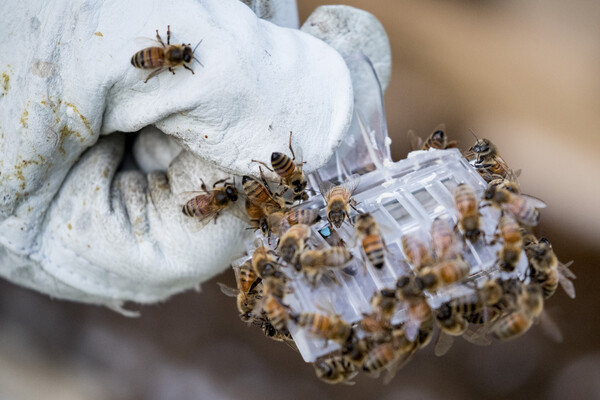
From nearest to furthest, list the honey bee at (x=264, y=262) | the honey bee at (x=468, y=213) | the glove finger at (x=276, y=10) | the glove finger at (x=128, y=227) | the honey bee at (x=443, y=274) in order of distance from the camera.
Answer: the honey bee at (x=443, y=274) → the honey bee at (x=468, y=213) → the honey bee at (x=264, y=262) → the glove finger at (x=128, y=227) → the glove finger at (x=276, y=10)

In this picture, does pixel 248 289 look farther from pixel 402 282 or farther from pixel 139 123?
pixel 139 123

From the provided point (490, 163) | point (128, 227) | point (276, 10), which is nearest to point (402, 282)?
point (490, 163)

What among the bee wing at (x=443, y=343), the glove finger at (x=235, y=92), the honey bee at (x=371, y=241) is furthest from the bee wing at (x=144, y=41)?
the bee wing at (x=443, y=343)

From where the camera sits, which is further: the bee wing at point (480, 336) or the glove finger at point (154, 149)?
the glove finger at point (154, 149)

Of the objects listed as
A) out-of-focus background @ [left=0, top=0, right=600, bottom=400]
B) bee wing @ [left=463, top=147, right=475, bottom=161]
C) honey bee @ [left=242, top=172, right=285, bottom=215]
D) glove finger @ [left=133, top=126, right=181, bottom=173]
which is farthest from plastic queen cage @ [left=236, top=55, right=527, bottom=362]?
out-of-focus background @ [left=0, top=0, right=600, bottom=400]

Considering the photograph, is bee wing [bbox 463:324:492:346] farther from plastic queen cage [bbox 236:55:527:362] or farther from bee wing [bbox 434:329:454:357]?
plastic queen cage [bbox 236:55:527:362]

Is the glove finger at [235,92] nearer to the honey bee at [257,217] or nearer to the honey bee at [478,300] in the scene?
the honey bee at [257,217]

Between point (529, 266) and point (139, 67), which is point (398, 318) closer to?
point (529, 266)
